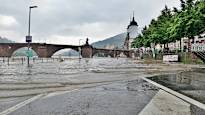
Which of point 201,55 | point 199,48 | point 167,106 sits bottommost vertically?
point 167,106

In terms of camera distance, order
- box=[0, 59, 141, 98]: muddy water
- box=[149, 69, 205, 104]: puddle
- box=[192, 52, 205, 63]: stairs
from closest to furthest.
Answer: box=[149, 69, 205, 104]: puddle
box=[0, 59, 141, 98]: muddy water
box=[192, 52, 205, 63]: stairs

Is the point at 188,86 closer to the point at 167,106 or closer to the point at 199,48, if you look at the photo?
the point at 167,106

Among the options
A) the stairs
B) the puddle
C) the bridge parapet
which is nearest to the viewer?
the puddle

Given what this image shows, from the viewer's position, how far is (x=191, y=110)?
762cm

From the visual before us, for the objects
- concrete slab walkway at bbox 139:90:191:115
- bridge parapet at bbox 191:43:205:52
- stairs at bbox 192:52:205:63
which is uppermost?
bridge parapet at bbox 191:43:205:52

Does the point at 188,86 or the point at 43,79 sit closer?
the point at 188,86

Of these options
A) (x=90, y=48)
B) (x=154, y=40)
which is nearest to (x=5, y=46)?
(x=90, y=48)

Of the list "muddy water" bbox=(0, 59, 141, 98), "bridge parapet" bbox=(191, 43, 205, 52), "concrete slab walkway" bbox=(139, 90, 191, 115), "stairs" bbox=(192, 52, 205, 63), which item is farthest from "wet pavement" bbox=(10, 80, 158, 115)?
"bridge parapet" bbox=(191, 43, 205, 52)

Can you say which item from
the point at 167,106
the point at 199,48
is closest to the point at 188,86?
the point at 167,106

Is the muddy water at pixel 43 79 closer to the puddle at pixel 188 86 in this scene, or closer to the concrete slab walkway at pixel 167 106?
the puddle at pixel 188 86

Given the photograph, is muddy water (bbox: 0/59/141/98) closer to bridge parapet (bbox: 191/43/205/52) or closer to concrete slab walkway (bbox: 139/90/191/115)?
concrete slab walkway (bbox: 139/90/191/115)

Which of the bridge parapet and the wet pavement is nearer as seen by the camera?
the wet pavement

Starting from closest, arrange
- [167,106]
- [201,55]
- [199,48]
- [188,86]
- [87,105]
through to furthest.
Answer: [167,106] < [87,105] < [188,86] < [201,55] < [199,48]

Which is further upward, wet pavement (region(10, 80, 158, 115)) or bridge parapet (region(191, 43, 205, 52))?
bridge parapet (region(191, 43, 205, 52))
